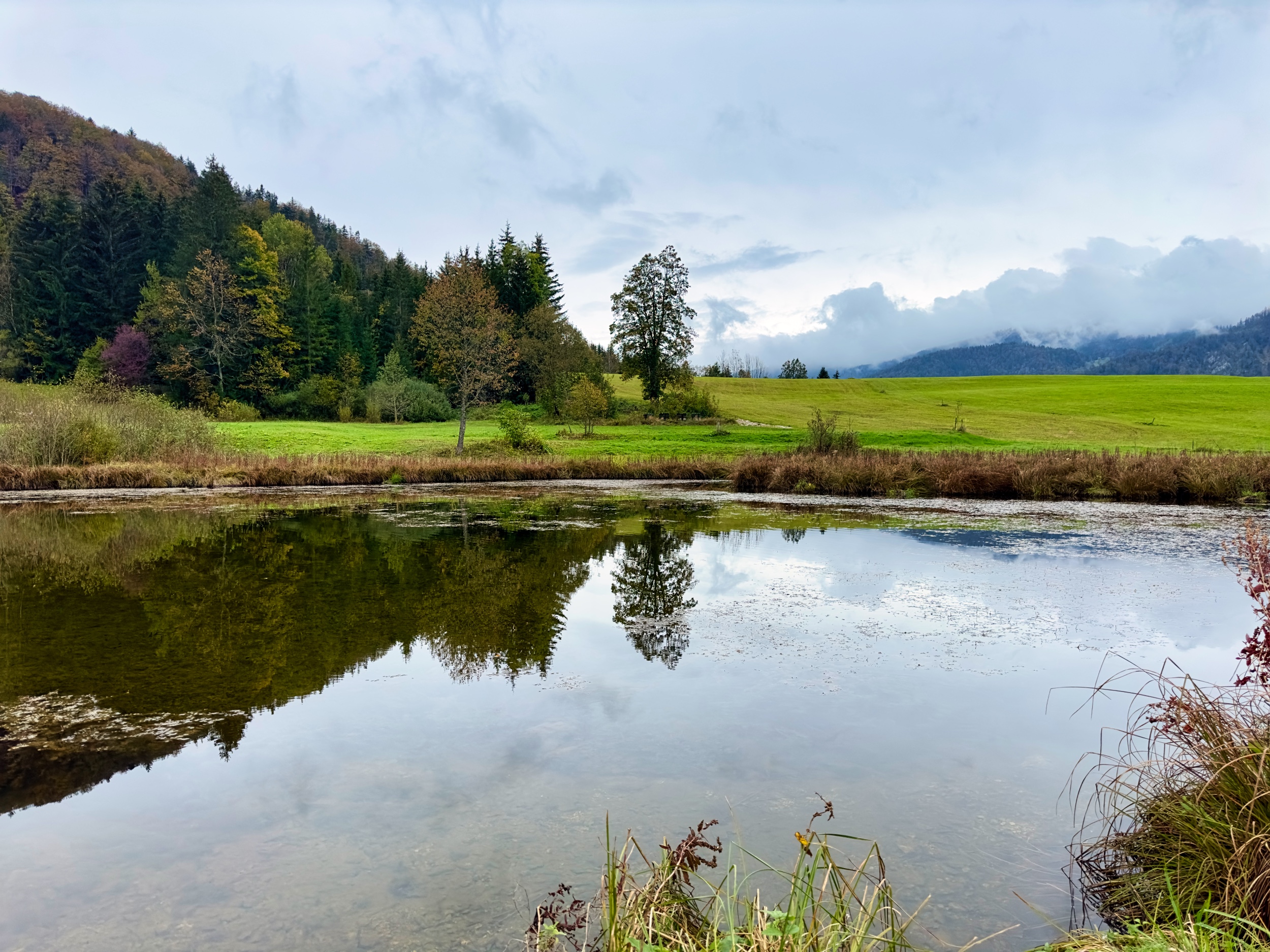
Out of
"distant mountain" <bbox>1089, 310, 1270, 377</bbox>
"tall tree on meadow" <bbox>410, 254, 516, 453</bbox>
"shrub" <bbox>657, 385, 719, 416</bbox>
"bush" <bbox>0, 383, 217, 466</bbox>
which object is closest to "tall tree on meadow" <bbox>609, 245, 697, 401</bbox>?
"shrub" <bbox>657, 385, 719, 416</bbox>

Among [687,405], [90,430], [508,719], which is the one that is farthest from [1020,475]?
[90,430]

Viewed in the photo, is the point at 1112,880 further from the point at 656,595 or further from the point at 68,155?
the point at 68,155

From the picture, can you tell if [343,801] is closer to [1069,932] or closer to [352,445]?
[1069,932]

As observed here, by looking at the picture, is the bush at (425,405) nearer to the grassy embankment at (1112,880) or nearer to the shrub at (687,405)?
the shrub at (687,405)

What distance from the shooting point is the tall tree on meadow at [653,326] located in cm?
4803

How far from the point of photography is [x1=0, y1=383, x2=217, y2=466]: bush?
22.6m

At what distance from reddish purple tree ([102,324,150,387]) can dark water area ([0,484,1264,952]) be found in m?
41.5

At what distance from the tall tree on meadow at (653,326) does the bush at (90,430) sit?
2636 centimetres

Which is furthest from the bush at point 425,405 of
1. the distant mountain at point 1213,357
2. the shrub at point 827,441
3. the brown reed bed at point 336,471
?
the distant mountain at point 1213,357

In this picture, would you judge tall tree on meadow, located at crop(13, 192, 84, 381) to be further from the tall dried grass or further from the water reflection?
the tall dried grass

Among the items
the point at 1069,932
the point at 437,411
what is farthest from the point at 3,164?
the point at 1069,932

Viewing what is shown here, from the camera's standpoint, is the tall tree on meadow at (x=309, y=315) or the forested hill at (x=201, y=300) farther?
the tall tree on meadow at (x=309, y=315)

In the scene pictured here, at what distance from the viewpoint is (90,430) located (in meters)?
23.5

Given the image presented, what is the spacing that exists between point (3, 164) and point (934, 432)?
9895cm
